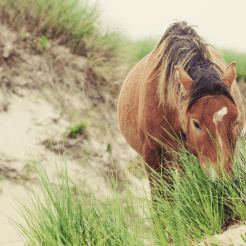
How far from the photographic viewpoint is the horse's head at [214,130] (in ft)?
4.52

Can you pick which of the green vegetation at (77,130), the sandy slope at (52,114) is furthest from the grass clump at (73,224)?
the green vegetation at (77,130)

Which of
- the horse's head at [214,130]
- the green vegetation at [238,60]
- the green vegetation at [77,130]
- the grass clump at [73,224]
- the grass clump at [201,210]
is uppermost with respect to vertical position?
the green vegetation at [238,60]

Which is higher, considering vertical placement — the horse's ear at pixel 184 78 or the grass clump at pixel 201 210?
the horse's ear at pixel 184 78

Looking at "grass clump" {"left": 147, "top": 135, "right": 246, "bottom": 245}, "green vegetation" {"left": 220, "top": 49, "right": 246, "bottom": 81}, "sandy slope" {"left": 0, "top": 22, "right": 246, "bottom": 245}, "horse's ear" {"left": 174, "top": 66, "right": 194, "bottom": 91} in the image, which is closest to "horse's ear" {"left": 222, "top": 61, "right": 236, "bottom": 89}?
"horse's ear" {"left": 174, "top": 66, "right": 194, "bottom": 91}

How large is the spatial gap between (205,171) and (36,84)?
3766 millimetres

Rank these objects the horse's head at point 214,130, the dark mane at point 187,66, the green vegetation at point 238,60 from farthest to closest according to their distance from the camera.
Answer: the green vegetation at point 238,60 < the dark mane at point 187,66 < the horse's head at point 214,130

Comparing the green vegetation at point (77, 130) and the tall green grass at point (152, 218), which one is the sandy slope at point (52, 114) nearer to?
the green vegetation at point (77, 130)

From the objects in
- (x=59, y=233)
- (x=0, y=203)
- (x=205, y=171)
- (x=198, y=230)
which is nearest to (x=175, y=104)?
(x=205, y=171)

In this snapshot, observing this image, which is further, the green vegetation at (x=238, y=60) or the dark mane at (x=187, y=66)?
the green vegetation at (x=238, y=60)

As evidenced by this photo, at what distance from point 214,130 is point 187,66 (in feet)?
1.87

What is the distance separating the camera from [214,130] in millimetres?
1425

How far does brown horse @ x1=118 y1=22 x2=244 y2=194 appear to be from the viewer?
1428mm

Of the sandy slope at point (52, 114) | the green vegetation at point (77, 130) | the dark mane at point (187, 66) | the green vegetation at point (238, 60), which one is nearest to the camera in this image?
the dark mane at point (187, 66)

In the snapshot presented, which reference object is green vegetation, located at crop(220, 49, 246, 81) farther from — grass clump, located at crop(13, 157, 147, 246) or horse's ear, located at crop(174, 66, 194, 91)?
grass clump, located at crop(13, 157, 147, 246)
